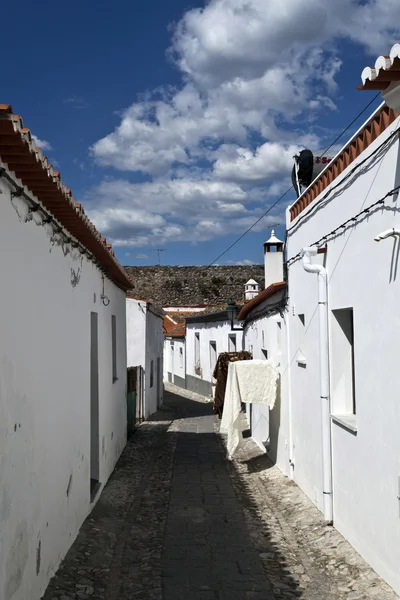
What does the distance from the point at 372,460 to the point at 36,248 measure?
312cm

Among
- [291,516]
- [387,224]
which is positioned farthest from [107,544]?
[387,224]

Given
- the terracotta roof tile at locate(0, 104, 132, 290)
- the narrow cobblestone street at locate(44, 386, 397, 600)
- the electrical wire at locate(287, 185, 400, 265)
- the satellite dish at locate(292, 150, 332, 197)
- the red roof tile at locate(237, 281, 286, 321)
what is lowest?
the narrow cobblestone street at locate(44, 386, 397, 600)

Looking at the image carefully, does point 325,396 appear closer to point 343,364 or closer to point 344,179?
point 343,364

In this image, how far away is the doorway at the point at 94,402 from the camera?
755cm

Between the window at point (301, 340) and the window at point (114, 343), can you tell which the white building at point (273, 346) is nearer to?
the window at point (301, 340)

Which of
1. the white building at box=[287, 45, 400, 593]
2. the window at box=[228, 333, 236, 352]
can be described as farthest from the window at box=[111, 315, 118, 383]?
the window at box=[228, 333, 236, 352]

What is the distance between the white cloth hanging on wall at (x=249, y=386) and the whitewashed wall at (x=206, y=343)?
25.2 ft

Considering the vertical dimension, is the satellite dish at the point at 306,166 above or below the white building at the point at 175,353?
above

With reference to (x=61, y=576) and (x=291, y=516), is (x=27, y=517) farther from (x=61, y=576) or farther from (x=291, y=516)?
(x=291, y=516)

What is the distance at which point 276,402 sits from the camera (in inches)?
365

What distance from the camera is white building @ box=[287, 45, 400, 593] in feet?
14.1

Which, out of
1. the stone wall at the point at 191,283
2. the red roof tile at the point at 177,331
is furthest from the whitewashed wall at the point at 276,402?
the stone wall at the point at 191,283

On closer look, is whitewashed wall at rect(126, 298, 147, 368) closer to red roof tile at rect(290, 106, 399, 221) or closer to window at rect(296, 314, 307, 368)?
window at rect(296, 314, 307, 368)

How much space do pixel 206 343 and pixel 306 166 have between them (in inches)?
524
